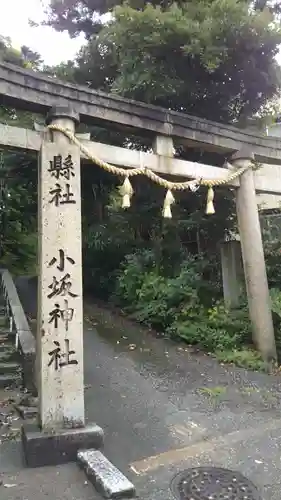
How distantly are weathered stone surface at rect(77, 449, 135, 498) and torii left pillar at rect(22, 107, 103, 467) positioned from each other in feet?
0.82

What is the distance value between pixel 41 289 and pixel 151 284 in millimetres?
6302

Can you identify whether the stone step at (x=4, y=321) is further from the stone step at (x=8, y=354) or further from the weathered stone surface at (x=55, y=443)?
the weathered stone surface at (x=55, y=443)

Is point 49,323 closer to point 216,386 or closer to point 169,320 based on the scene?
point 216,386

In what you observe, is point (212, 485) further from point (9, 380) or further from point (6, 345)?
point (6, 345)

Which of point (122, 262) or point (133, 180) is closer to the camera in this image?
point (133, 180)

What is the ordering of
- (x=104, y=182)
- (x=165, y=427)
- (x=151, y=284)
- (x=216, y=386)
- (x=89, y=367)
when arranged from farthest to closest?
(x=104, y=182) < (x=151, y=284) < (x=89, y=367) < (x=216, y=386) < (x=165, y=427)

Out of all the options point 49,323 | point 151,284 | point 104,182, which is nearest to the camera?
point 49,323

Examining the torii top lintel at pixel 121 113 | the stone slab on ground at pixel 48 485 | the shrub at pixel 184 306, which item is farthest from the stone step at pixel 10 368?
the torii top lintel at pixel 121 113

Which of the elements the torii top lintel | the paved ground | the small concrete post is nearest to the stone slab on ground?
the paved ground

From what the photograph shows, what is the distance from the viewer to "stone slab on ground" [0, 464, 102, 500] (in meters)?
4.04

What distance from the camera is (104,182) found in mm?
13469

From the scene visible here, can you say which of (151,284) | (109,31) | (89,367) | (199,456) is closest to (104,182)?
(151,284)

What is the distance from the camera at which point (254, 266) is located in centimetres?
807

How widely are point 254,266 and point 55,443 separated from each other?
4.86m
